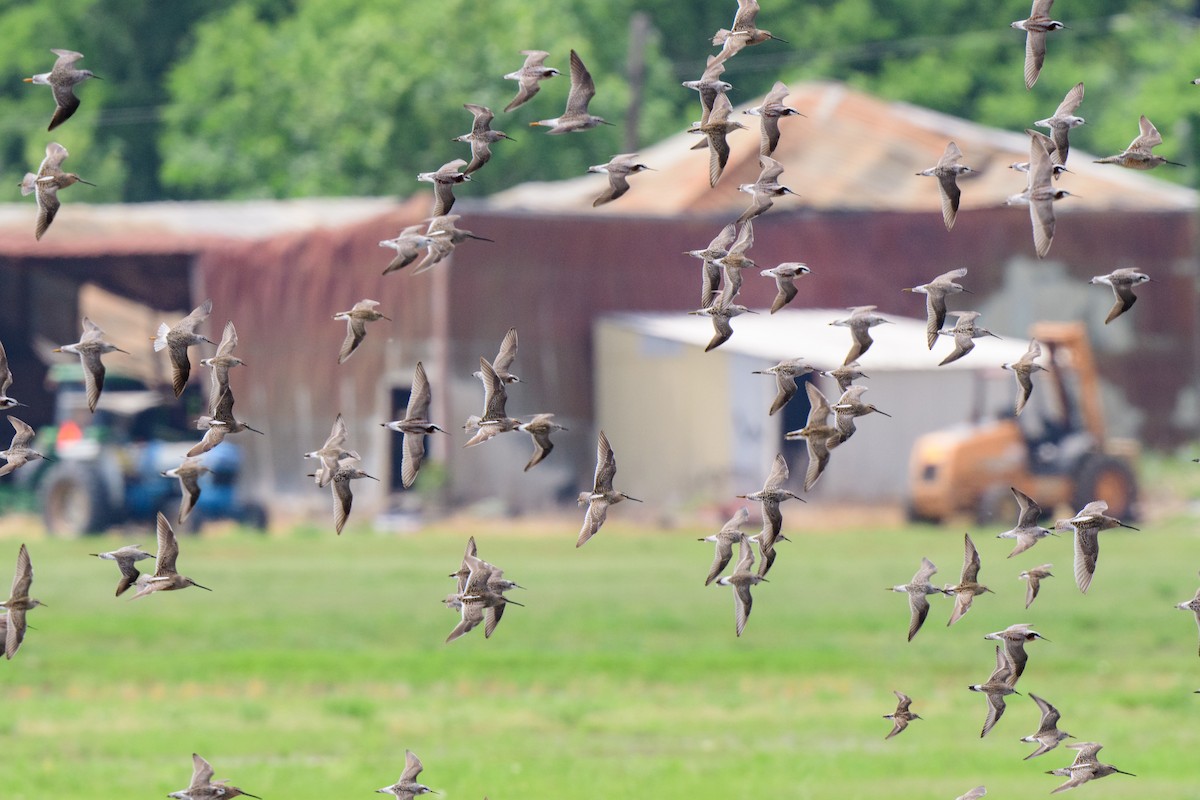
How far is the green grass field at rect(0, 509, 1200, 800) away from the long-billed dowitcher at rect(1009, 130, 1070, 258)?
35.2 ft

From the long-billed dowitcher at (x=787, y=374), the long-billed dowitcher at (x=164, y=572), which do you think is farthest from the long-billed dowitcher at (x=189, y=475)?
the long-billed dowitcher at (x=787, y=374)

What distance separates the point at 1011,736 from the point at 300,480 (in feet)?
98.3

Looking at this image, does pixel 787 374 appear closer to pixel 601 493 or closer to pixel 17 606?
pixel 601 493

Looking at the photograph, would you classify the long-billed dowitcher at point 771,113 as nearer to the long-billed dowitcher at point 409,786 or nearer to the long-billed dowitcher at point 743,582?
the long-billed dowitcher at point 743,582

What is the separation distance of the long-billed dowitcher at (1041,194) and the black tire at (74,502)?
36.5m

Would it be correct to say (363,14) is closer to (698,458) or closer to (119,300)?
(119,300)

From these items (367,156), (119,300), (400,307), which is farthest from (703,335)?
(367,156)

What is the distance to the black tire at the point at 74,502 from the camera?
45.5m

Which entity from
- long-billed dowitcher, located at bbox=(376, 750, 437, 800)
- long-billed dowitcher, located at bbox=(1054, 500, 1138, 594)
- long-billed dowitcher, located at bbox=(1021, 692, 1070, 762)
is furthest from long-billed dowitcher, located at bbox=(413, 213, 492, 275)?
long-billed dowitcher, located at bbox=(1021, 692, 1070, 762)

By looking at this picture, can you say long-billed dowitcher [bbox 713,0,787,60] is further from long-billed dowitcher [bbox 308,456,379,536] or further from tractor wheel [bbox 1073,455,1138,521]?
tractor wheel [bbox 1073,455,1138,521]

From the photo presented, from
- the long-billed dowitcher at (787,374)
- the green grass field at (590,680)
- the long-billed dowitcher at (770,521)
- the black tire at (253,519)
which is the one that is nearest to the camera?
the long-billed dowitcher at (770,521)

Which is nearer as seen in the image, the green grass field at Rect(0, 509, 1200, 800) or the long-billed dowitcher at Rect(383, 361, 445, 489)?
the long-billed dowitcher at Rect(383, 361, 445, 489)

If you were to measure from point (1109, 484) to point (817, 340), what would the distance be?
7.37m

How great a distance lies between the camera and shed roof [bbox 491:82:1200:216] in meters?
54.5
